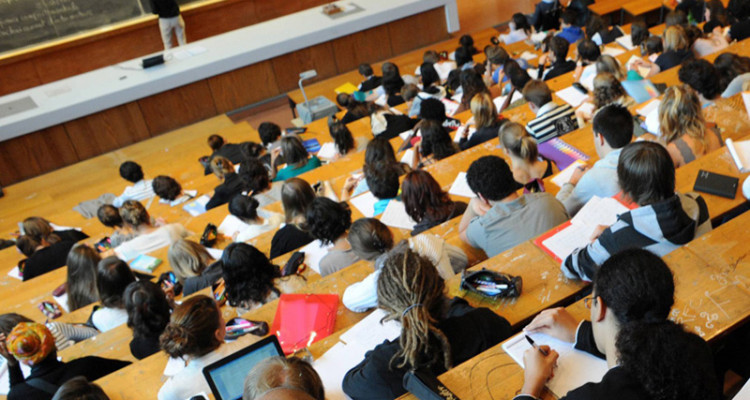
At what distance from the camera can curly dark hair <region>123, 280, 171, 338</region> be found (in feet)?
8.63

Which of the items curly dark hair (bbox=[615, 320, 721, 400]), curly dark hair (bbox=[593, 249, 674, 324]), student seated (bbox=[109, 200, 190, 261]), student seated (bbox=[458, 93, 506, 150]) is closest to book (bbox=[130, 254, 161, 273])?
student seated (bbox=[109, 200, 190, 261])

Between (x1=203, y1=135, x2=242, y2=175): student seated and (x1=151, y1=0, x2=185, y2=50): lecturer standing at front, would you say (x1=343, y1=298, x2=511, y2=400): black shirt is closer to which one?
(x1=203, y1=135, x2=242, y2=175): student seated

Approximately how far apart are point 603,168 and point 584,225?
20.7 inches

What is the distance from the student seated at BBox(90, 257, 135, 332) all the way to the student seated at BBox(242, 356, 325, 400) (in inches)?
64.1

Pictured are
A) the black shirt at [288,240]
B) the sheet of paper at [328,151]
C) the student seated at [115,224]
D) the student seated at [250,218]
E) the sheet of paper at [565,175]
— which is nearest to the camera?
the sheet of paper at [565,175]

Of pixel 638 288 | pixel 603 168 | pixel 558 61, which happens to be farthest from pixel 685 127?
pixel 558 61

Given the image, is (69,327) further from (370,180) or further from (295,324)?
(370,180)

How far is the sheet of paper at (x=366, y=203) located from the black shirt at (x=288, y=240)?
0.38m

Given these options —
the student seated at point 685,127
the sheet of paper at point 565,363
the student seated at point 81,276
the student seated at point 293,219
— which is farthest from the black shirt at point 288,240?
the student seated at point 685,127

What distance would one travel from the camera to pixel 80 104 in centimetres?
662

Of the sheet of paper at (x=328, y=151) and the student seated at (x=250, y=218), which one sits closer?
the student seated at (x=250, y=218)

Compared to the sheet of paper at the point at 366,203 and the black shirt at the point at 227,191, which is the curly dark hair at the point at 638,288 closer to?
the sheet of paper at the point at 366,203

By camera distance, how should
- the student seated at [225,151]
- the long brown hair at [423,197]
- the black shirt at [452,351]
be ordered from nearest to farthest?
the black shirt at [452,351] → the long brown hair at [423,197] → the student seated at [225,151]

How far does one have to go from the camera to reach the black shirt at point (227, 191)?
15.5ft
